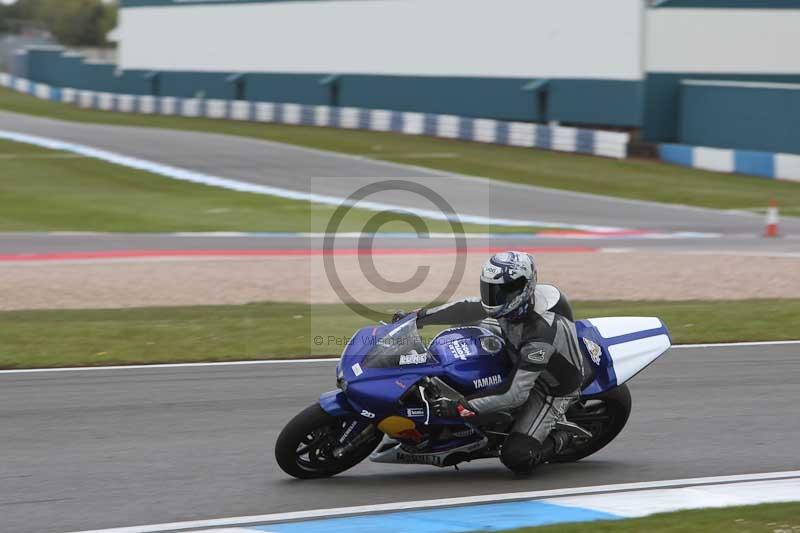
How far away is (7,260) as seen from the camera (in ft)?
59.7

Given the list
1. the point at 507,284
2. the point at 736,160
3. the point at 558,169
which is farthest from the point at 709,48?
the point at 507,284

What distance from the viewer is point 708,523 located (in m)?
6.24

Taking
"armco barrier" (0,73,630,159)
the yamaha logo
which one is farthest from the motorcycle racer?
"armco barrier" (0,73,630,159)

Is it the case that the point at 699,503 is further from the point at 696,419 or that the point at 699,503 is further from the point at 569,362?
the point at 696,419

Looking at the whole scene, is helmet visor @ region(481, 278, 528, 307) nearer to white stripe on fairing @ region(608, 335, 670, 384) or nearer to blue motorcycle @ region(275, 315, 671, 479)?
blue motorcycle @ region(275, 315, 671, 479)

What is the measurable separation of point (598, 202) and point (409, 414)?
2077 centimetres

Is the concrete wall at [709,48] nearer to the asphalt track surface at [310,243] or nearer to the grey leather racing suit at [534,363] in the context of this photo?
the asphalt track surface at [310,243]

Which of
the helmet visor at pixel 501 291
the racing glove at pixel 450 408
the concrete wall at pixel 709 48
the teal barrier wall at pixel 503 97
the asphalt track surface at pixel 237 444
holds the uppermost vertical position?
the concrete wall at pixel 709 48

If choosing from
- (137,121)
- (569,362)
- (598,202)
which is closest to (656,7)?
(598,202)

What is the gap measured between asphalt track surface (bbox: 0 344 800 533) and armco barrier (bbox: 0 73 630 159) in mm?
24475

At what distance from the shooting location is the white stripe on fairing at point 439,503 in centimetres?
636

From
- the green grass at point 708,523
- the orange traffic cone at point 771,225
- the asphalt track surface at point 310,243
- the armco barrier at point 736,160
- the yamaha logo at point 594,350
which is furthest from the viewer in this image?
the armco barrier at point 736,160

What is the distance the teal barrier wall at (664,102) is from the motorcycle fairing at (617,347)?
28364 mm

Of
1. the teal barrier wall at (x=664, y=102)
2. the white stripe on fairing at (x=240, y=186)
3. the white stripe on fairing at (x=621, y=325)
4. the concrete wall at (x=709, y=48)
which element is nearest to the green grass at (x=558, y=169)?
the teal barrier wall at (x=664, y=102)
